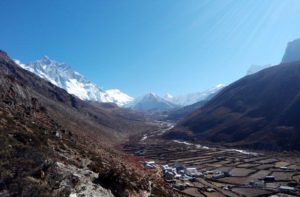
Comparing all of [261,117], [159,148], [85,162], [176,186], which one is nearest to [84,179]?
[85,162]

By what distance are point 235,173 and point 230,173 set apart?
1651mm

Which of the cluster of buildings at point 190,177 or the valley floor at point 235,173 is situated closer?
the valley floor at point 235,173

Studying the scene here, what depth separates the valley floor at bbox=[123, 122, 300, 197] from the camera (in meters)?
72.4

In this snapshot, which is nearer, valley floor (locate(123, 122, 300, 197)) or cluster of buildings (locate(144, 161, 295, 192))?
valley floor (locate(123, 122, 300, 197))

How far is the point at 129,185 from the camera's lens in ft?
133

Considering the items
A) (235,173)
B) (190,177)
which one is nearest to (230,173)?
(235,173)

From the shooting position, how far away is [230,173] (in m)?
94.5

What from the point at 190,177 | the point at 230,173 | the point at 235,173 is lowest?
the point at 190,177

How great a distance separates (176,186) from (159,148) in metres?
85.5

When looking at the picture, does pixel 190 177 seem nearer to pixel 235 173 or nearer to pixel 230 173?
pixel 230 173

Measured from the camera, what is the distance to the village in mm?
72375

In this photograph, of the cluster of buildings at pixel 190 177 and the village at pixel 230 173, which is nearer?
the village at pixel 230 173

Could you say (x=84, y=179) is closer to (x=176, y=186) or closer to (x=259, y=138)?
(x=176, y=186)

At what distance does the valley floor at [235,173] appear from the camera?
72375mm
